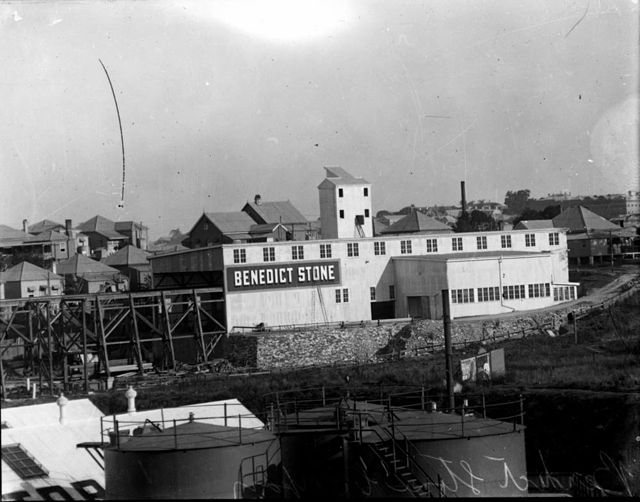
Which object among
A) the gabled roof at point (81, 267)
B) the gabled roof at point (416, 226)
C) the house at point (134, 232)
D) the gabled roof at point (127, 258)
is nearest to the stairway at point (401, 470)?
the gabled roof at point (416, 226)

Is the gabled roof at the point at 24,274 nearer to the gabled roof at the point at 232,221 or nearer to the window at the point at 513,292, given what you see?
the gabled roof at the point at 232,221

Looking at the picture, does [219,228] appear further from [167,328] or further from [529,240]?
[167,328]

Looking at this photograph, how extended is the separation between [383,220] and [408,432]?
274 ft

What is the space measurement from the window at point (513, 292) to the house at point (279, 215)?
33049 mm

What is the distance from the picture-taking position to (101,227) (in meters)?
105

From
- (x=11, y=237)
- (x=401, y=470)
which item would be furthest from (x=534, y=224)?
(x=401, y=470)

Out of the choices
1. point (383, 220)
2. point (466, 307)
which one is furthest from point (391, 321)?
point (383, 220)

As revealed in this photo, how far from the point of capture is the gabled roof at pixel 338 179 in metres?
51.4

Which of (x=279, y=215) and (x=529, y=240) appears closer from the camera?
(x=529, y=240)

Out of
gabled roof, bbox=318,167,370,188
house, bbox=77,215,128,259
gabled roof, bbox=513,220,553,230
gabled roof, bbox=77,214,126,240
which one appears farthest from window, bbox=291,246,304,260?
gabled roof, bbox=77,214,126,240

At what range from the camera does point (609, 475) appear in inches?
1095

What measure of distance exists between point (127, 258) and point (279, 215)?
45.2ft

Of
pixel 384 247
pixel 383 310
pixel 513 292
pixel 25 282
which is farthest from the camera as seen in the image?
pixel 25 282

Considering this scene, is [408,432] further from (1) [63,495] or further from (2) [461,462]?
(1) [63,495]
